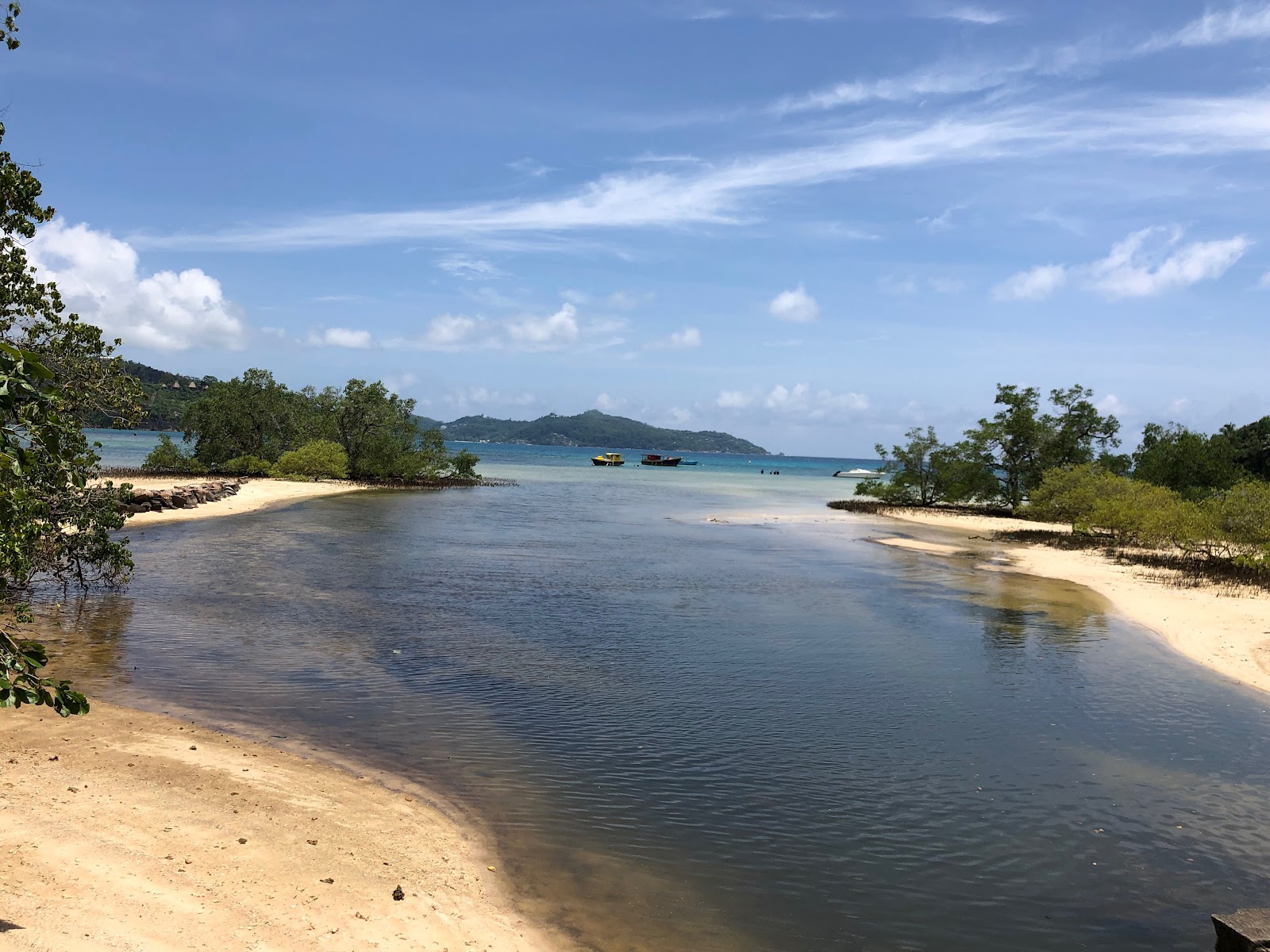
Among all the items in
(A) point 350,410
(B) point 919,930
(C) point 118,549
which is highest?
(A) point 350,410

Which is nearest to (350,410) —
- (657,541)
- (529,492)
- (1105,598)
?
(529,492)

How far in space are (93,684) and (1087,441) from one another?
7072 centimetres

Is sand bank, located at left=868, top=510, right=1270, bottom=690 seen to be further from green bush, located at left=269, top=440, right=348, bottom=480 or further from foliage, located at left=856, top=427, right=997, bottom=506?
green bush, located at left=269, top=440, right=348, bottom=480

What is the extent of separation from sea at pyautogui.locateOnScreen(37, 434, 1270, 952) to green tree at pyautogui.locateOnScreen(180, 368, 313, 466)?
47.6 meters

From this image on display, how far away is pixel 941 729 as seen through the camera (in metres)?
14.8

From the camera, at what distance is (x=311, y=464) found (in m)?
72.7

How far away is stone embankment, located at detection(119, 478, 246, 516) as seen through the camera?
4366 cm

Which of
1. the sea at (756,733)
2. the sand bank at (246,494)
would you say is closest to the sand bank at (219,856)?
the sea at (756,733)

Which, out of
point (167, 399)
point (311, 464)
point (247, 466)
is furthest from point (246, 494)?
point (167, 399)

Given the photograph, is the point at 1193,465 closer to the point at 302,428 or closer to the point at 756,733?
the point at 756,733

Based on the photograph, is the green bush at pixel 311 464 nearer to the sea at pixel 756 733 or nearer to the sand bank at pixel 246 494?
the sand bank at pixel 246 494

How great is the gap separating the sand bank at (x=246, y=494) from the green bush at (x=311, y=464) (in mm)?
989

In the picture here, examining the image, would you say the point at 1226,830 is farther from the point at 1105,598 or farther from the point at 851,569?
the point at 851,569

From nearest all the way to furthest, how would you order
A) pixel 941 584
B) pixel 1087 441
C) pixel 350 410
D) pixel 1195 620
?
pixel 1195 620 < pixel 941 584 < pixel 1087 441 < pixel 350 410
